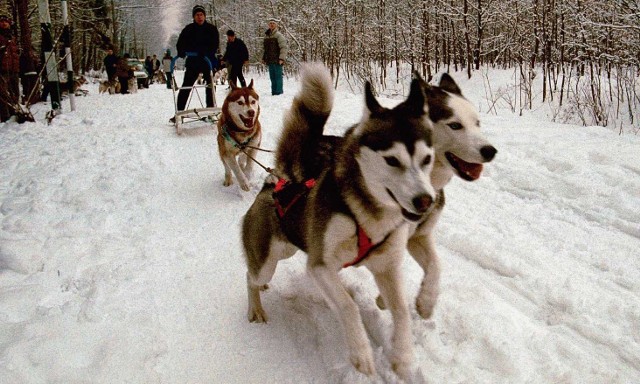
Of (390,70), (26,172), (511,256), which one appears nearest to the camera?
(511,256)

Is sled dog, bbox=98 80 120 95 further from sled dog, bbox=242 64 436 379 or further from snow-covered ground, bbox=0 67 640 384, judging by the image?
sled dog, bbox=242 64 436 379

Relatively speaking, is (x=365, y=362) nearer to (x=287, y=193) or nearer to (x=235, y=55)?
(x=287, y=193)

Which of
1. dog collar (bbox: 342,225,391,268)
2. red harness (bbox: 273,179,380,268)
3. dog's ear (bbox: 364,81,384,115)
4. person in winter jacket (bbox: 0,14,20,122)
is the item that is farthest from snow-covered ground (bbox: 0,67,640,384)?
person in winter jacket (bbox: 0,14,20,122)

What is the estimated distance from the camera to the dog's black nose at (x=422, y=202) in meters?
1.50

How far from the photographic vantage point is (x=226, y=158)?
14.9 feet

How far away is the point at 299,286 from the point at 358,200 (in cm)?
102

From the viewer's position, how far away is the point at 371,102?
5.98ft

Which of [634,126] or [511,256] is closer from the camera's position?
[511,256]

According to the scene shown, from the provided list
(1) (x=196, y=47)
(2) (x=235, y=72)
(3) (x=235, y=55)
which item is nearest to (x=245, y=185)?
(1) (x=196, y=47)

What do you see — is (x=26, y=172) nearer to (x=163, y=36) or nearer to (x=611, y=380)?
(x=611, y=380)

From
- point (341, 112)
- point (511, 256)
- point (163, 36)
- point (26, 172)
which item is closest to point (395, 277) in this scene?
point (511, 256)

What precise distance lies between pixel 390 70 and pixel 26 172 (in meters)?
14.7

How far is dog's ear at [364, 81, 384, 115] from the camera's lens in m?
1.80

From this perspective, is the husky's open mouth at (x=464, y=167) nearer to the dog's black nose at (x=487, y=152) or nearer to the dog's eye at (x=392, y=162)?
the dog's black nose at (x=487, y=152)
